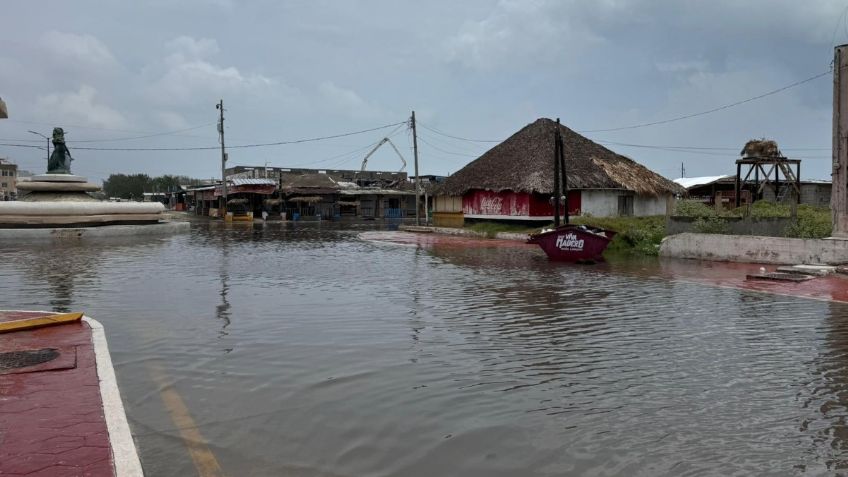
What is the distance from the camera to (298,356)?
8305 millimetres

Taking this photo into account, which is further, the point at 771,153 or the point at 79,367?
the point at 771,153

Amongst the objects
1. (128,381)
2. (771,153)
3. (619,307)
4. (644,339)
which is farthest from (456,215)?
(128,381)

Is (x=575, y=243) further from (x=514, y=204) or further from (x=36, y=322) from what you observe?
(x=36, y=322)

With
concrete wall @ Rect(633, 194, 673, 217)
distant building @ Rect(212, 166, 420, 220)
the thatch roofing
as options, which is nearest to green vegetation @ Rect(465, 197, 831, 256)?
the thatch roofing

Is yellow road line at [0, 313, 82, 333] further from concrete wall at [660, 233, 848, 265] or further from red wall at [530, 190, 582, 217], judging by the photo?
red wall at [530, 190, 582, 217]

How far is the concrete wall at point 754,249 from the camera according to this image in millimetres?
18453

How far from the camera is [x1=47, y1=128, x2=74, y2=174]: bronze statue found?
35500mm

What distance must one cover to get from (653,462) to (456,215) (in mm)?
39528

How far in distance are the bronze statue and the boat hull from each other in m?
27.4

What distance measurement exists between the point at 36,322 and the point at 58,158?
3091 cm

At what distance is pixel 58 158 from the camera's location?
35.5 m

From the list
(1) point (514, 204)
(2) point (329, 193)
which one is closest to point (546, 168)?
(1) point (514, 204)

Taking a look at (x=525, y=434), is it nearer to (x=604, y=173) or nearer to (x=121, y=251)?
(x=121, y=251)

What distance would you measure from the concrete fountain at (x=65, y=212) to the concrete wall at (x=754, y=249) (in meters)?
26.3
